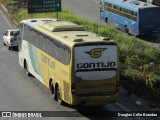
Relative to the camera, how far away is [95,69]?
17953 millimetres

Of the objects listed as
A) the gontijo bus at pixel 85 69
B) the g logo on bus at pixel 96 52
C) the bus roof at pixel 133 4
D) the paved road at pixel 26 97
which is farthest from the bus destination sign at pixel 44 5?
the g logo on bus at pixel 96 52

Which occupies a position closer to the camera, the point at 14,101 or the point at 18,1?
the point at 14,101

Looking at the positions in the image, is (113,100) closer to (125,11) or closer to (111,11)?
(125,11)

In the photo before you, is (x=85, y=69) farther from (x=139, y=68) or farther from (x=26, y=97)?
(x=139, y=68)

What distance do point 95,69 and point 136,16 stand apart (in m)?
21.1

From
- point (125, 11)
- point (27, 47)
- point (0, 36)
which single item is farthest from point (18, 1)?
point (27, 47)

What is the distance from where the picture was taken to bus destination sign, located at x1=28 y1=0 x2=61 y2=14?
37.6 meters

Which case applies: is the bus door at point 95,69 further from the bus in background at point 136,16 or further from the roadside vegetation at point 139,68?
the bus in background at point 136,16

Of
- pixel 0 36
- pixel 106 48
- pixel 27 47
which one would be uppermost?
pixel 106 48

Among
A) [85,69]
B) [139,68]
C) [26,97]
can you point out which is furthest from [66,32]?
[139,68]

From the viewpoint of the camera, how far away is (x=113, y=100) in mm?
18266

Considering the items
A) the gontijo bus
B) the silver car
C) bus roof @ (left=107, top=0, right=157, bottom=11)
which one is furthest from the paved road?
bus roof @ (left=107, top=0, right=157, bottom=11)

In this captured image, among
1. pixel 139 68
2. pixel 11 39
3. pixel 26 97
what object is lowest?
pixel 26 97

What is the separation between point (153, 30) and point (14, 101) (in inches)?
852
